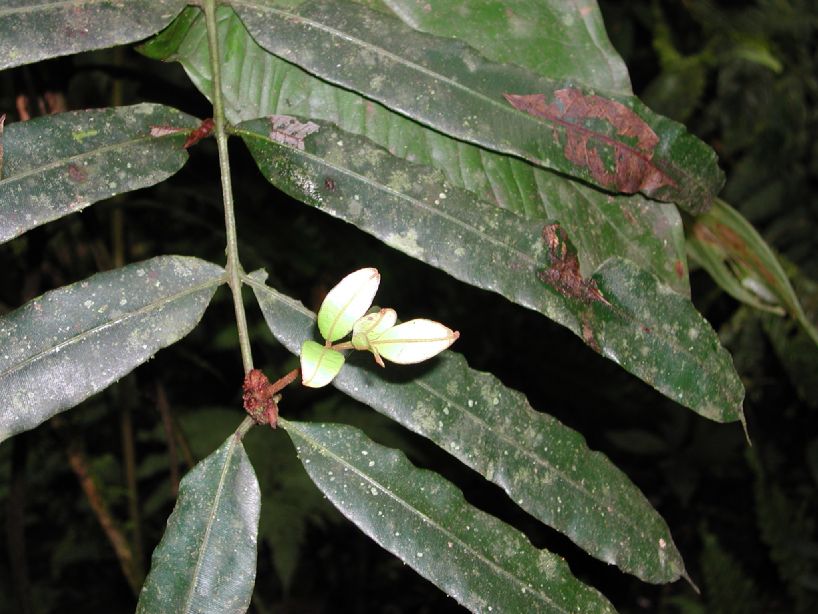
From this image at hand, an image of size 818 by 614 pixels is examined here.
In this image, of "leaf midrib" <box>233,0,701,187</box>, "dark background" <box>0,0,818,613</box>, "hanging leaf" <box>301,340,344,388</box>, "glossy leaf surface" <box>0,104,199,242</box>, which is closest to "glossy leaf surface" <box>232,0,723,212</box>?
"leaf midrib" <box>233,0,701,187</box>

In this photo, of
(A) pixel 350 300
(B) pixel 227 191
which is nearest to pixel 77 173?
(B) pixel 227 191

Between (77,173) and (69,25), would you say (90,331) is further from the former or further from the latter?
(69,25)

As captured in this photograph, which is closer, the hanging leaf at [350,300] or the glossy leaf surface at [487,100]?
the hanging leaf at [350,300]

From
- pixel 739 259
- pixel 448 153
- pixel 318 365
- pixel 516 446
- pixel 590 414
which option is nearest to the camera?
pixel 318 365

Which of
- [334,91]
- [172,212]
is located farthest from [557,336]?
[334,91]

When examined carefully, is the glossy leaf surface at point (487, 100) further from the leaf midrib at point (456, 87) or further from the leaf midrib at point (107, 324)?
the leaf midrib at point (107, 324)

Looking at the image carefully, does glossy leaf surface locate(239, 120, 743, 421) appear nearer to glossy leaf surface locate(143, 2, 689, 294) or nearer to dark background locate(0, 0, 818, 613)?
glossy leaf surface locate(143, 2, 689, 294)

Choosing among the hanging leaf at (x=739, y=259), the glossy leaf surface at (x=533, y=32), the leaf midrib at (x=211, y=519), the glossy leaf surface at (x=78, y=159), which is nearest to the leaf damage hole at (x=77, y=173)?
the glossy leaf surface at (x=78, y=159)
